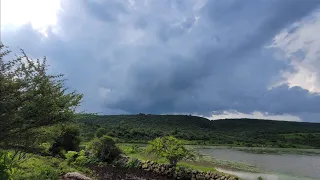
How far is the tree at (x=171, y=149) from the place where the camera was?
1986cm

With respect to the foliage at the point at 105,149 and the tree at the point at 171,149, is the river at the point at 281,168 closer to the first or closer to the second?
the tree at the point at 171,149

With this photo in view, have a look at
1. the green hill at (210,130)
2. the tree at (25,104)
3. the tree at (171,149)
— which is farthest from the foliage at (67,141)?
the green hill at (210,130)

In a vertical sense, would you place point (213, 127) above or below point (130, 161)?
above

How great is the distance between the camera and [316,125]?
13788cm

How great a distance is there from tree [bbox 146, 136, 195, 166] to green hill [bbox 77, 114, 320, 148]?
41.2 m

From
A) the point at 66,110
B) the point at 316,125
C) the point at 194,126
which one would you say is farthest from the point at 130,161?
the point at 316,125

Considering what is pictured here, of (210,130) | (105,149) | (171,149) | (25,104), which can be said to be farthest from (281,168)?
(210,130)

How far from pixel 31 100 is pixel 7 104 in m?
0.83

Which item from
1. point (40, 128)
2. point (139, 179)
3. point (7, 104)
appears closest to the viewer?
point (7, 104)

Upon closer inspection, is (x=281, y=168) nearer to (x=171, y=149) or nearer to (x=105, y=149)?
(x=171, y=149)

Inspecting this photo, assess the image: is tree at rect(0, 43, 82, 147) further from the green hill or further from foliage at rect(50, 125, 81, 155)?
the green hill

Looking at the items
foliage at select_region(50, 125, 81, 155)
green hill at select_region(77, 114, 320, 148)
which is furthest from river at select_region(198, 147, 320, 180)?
green hill at select_region(77, 114, 320, 148)

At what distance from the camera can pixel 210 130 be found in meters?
113

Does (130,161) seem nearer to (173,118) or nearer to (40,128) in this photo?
(40,128)
